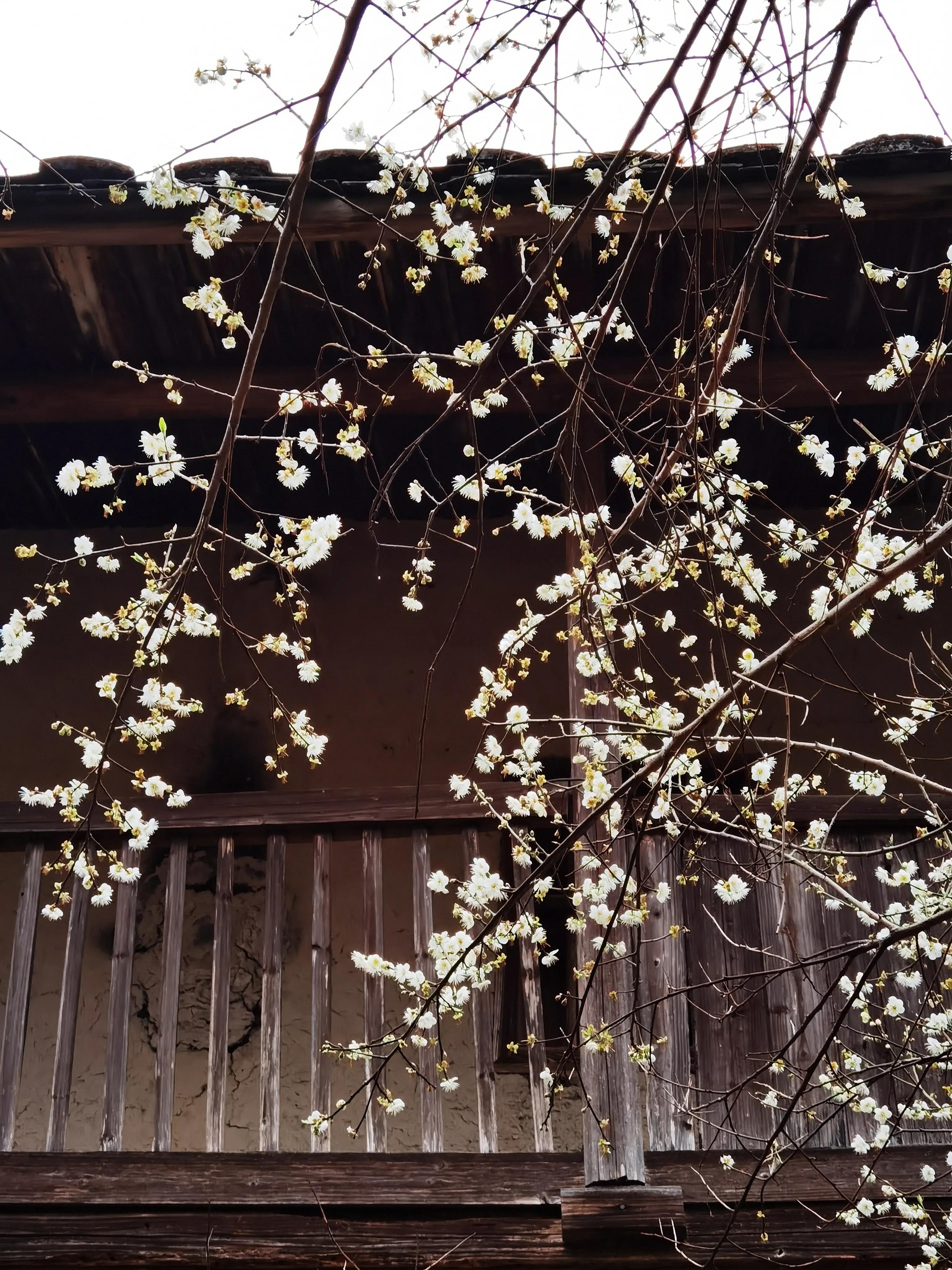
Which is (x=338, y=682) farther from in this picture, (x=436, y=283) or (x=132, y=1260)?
(x=132, y=1260)

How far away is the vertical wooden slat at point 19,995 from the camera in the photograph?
132 inches

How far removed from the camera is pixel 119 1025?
3.45 meters

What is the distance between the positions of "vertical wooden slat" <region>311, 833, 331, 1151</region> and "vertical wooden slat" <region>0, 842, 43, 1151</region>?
81 centimetres

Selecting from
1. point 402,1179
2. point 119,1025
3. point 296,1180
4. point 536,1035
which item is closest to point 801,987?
point 536,1035

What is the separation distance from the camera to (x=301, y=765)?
17.4ft

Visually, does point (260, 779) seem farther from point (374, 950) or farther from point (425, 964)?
point (425, 964)

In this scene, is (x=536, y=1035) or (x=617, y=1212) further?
(x=536, y=1035)

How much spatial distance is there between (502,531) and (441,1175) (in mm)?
2877

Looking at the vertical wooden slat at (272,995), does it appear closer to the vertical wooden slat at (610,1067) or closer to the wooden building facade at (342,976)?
the wooden building facade at (342,976)

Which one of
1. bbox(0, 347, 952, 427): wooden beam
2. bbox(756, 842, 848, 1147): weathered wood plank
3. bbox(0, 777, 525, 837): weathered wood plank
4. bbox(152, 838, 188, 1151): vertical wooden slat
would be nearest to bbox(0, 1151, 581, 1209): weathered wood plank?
bbox(152, 838, 188, 1151): vertical wooden slat

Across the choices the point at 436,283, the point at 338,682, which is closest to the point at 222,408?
the point at 436,283

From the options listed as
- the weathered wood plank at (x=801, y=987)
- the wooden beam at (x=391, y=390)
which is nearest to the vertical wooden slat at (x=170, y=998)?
the wooden beam at (x=391, y=390)

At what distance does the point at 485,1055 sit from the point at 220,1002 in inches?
30.5

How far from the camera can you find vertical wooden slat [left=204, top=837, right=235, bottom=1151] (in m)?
3.35
